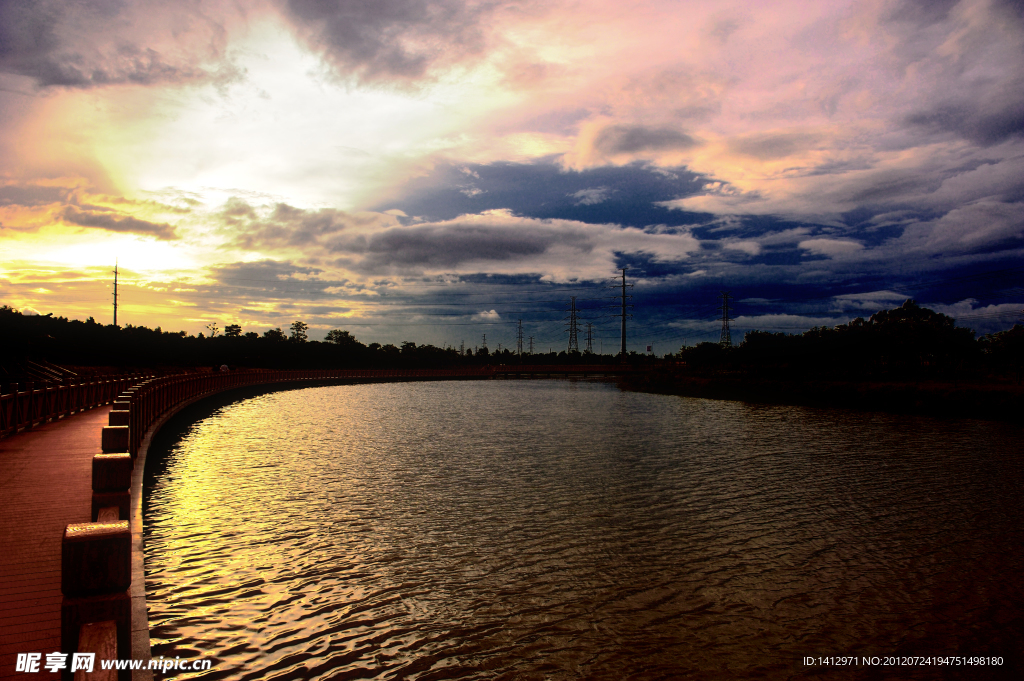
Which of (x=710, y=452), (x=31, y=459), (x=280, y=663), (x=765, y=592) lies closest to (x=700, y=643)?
(x=765, y=592)

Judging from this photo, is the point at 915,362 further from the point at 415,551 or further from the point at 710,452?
the point at 415,551

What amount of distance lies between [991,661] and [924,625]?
934 millimetres

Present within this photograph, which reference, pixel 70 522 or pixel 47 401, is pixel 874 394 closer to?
pixel 70 522

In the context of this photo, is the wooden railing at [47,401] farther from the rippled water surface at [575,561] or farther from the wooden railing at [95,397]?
the rippled water surface at [575,561]

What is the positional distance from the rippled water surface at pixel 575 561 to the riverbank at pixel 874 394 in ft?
67.6

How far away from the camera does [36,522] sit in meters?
8.61

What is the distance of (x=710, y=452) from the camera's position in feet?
77.6

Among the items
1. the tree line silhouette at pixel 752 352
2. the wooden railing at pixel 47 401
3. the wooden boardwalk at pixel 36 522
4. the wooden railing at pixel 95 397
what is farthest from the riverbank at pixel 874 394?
the wooden railing at pixel 47 401

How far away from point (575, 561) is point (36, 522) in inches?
343

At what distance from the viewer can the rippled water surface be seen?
7.87m

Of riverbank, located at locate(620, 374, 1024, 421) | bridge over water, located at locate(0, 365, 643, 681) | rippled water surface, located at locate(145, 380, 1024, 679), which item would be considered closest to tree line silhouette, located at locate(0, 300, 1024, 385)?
riverbank, located at locate(620, 374, 1024, 421)

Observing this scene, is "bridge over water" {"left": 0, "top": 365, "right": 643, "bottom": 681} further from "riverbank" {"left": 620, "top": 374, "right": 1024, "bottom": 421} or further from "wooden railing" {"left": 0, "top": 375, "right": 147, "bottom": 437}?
"riverbank" {"left": 620, "top": 374, "right": 1024, "bottom": 421}

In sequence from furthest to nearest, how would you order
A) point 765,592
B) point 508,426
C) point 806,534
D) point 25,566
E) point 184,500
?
point 508,426
point 184,500
point 806,534
point 765,592
point 25,566

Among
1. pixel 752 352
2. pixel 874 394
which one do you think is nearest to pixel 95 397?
pixel 874 394
